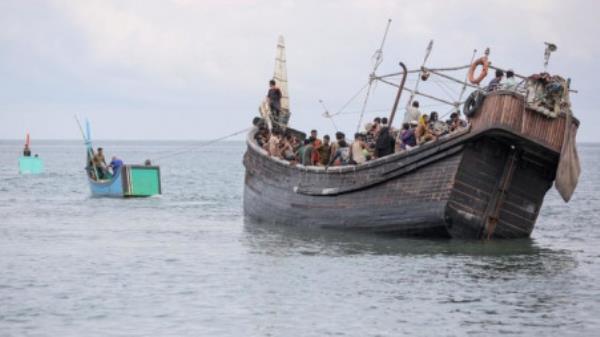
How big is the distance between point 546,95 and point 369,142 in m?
5.65

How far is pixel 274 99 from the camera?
100 feet

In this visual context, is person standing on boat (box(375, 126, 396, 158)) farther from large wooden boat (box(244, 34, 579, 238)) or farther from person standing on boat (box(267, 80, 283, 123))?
person standing on boat (box(267, 80, 283, 123))

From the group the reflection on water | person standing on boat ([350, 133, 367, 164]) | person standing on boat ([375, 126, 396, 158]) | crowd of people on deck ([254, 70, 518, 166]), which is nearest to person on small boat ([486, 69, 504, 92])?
crowd of people on deck ([254, 70, 518, 166])

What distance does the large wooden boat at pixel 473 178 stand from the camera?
21.0m

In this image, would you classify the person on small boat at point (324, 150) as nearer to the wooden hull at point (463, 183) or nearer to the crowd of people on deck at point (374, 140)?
the crowd of people on deck at point (374, 140)

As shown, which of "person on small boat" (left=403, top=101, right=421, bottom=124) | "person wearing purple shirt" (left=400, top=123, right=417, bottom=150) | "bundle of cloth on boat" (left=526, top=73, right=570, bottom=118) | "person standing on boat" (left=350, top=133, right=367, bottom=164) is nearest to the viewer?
"bundle of cloth on boat" (left=526, top=73, right=570, bottom=118)

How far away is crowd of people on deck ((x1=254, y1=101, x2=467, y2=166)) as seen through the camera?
22.4m

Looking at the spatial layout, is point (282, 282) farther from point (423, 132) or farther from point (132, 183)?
point (132, 183)

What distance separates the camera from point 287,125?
31.8 meters

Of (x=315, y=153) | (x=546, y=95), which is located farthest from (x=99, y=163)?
(x=546, y=95)

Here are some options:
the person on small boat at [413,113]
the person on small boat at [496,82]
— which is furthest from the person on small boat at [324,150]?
the person on small boat at [496,82]

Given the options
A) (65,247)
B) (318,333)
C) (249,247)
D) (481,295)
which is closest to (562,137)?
(481,295)

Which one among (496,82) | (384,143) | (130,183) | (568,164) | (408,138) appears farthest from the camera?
(130,183)

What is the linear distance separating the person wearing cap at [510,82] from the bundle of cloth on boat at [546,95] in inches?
13.6
